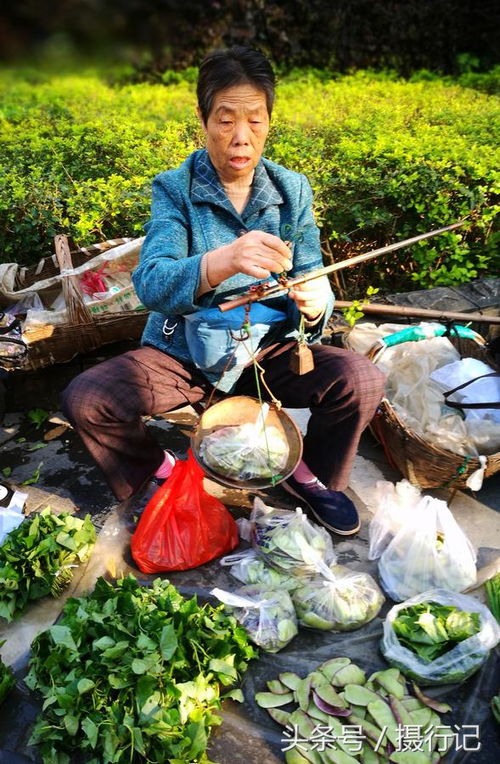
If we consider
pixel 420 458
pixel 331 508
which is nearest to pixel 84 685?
pixel 331 508

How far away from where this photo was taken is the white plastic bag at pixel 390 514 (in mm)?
2717

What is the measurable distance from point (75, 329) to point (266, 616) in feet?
6.67

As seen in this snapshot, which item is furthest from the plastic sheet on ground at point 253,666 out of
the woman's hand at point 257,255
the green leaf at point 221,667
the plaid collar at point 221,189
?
the plaid collar at point 221,189

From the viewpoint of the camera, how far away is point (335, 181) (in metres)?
3.92

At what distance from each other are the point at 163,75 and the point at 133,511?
7024 mm

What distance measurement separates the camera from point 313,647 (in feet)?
7.73

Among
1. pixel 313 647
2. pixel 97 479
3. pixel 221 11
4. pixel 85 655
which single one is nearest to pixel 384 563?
pixel 313 647

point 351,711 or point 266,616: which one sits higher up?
point 266,616

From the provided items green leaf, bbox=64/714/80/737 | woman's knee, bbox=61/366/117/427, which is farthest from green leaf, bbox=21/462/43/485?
green leaf, bbox=64/714/80/737

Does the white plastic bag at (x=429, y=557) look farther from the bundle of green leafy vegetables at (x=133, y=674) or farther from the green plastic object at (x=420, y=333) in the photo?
the green plastic object at (x=420, y=333)

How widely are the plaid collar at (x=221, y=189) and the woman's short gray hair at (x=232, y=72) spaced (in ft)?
0.87

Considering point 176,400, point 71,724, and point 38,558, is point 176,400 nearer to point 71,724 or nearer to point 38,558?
point 38,558

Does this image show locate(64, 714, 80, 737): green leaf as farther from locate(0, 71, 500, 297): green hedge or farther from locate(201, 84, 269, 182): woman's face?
locate(0, 71, 500, 297): green hedge

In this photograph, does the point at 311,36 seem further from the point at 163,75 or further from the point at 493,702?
the point at 493,702
